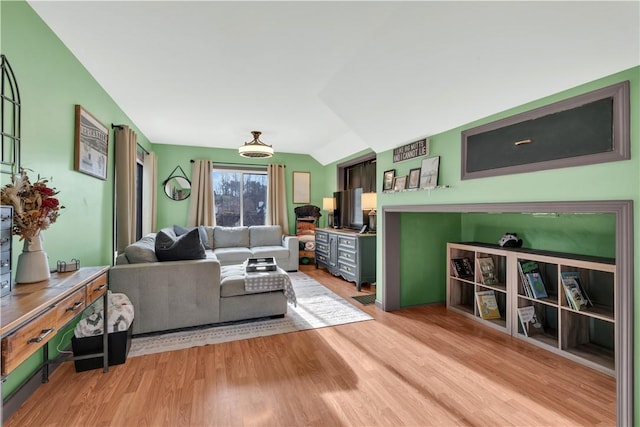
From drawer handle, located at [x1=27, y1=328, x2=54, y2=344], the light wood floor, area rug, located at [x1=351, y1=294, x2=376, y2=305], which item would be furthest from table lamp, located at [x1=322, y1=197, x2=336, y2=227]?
drawer handle, located at [x1=27, y1=328, x2=54, y2=344]

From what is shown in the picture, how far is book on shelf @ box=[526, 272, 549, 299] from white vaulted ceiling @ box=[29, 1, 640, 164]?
60.1 inches

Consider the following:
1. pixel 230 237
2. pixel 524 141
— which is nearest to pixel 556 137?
pixel 524 141

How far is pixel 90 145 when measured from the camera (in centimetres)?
263

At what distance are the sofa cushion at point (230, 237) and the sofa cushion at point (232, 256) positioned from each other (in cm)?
42

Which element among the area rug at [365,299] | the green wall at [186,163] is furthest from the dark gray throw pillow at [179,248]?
the green wall at [186,163]

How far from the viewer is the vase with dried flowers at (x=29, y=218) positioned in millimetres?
1505

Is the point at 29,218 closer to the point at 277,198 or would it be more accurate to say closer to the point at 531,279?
the point at 531,279

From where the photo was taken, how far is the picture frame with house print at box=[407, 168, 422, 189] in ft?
9.58

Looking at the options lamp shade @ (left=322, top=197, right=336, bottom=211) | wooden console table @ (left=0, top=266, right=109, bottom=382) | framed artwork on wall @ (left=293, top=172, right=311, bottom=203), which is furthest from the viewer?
framed artwork on wall @ (left=293, top=172, right=311, bottom=203)

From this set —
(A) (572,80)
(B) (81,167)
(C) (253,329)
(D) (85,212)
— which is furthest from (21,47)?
(A) (572,80)

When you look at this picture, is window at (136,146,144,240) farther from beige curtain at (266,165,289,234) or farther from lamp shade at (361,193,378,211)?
lamp shade at (361,193,378,211)

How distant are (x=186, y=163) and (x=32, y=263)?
14.8 feet

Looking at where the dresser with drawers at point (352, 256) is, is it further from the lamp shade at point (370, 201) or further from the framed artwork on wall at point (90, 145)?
the framed artwork on wall at point (90, 145)

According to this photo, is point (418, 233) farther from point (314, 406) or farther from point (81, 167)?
point (81, 167)
